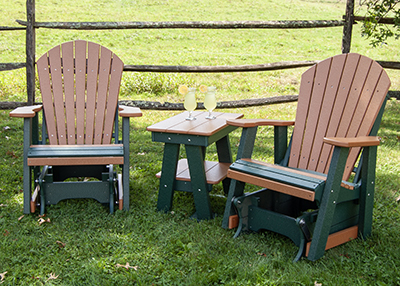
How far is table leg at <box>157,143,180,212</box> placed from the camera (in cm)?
264

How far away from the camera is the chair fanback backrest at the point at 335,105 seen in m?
2.44

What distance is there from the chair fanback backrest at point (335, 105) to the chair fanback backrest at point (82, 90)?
151cm

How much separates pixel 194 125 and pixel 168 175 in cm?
40

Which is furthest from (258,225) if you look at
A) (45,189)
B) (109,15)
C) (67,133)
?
(109,15)

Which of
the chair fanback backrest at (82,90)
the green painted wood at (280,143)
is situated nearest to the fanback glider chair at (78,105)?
the chair fanback backrest at (82,90)

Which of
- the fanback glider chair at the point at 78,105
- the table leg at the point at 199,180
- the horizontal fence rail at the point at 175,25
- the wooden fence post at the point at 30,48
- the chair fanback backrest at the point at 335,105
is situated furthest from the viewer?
the horizontal fence rail at the point at 175,25

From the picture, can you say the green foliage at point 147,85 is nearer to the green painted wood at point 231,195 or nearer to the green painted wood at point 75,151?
the green painted wood at point 75,151

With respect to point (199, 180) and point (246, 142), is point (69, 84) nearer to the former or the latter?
point (199, 180)

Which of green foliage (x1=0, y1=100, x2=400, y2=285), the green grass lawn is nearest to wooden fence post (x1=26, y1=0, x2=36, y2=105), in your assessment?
the green grass lawn

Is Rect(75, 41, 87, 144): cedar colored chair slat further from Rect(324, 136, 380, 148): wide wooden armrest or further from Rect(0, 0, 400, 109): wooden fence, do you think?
Rect(324, 136, 380, 148): wide wooden armrest

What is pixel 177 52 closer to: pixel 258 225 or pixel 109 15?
pixel 109 15

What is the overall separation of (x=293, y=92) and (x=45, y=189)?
5.55 m

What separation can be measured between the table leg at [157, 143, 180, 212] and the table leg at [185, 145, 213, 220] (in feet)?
0.37

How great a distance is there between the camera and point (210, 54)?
9.30 meters
